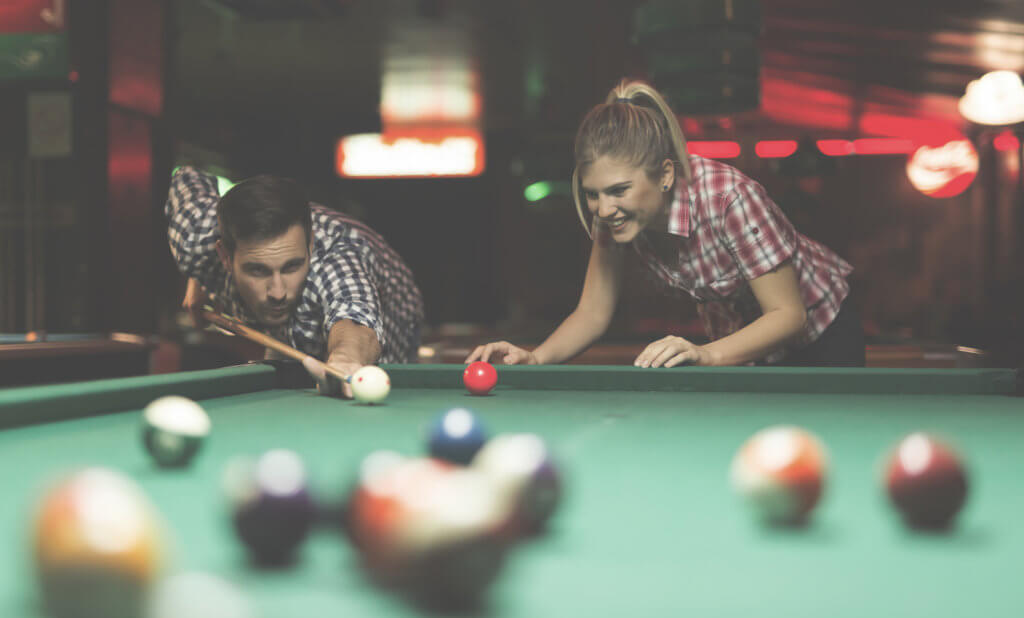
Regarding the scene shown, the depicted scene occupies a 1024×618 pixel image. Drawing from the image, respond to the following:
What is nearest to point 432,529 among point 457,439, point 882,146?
point 457,439

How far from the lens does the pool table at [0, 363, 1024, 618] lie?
2.22ft

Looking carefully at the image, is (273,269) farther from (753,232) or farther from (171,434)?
(171,434)

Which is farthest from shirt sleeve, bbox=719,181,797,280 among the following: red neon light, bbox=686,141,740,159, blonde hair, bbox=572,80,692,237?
red neon light, bbox=686,141,740,159

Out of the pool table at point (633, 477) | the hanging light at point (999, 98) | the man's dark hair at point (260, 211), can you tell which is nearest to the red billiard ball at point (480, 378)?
the pool table at point (633, 477)

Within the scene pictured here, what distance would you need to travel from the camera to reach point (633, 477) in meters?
1.13

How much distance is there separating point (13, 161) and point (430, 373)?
8.01 metres

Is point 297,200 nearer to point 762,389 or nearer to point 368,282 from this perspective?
point 368,282

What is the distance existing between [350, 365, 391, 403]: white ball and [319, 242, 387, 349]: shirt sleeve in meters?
0.52

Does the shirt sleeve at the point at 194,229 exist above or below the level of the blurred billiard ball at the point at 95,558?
above

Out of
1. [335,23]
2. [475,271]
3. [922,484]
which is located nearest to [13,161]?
[335,23]

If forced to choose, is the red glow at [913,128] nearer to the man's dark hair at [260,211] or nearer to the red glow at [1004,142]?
the red glow at [1004,142]

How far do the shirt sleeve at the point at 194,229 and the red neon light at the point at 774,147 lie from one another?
8577 mm

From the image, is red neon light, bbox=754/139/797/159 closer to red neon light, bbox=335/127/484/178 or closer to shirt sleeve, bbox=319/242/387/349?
red neon light, bbox=335/127/484/178

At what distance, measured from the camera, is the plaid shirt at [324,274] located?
252 centimetres
